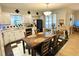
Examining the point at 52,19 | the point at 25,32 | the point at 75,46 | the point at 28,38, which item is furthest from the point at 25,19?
the point at 75,46

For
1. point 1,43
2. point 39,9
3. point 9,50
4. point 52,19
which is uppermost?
point 39,9

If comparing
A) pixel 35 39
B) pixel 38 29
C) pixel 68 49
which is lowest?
pixel 68 49

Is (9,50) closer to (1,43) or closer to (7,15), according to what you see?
(1,43)

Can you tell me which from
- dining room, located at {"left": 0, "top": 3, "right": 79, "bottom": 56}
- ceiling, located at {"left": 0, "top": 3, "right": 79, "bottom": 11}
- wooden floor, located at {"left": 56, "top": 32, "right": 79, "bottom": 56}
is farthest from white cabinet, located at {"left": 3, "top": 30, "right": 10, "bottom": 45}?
wooden floor, located at {"left": 56, "top": 32, "right": 79, "bottom": 56}

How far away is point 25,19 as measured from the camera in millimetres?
1700

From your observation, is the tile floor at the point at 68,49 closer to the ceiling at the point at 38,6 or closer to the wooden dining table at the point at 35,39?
the wooden dining table at the point at 35,39

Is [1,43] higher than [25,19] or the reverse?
the reverse

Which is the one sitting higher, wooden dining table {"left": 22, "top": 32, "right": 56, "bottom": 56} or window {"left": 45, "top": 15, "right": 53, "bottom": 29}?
window {"left": 45, "top": 15, "right": 53, "bottom": 29}

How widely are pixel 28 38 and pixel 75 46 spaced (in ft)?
2.84

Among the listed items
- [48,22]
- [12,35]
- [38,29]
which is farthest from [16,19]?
[48,22]

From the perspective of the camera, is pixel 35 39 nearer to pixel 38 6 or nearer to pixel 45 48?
pixel 45 48

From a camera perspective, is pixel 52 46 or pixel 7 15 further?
pixel 52 46

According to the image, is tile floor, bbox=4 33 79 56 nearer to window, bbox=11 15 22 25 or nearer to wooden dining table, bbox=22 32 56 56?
wooden dining table, bbox=22 32 56 56

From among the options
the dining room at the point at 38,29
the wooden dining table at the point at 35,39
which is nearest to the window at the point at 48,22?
the dining room at the point at 38,29
